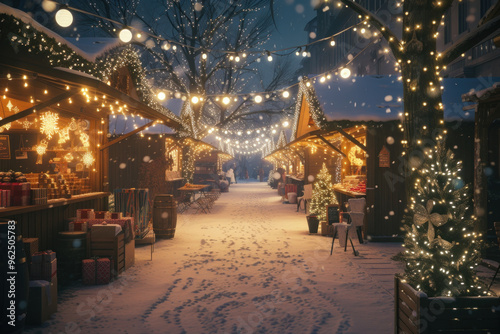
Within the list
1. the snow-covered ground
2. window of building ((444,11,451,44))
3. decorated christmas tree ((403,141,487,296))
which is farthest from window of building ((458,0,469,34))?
decorated christmas tree ((403,141,487,296))

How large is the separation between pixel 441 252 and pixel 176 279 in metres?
4.25

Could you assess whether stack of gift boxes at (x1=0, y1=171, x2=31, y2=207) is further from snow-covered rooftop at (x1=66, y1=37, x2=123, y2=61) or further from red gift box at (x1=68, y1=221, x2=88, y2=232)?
snow-covered rooftop at (x1=66, y1=37, x2=123, y2=61)

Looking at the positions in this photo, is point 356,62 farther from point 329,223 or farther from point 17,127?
point 17,127

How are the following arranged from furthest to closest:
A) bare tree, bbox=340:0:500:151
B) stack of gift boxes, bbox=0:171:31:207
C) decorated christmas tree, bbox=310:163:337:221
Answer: decorated christmas tree, bbox=310:163:337:221
bare tree, bbox=340:0:500:151
stack of gift boxes, bbox=0:171:31:207

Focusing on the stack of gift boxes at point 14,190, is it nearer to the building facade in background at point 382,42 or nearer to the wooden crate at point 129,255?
the wooden crate at point 129,255

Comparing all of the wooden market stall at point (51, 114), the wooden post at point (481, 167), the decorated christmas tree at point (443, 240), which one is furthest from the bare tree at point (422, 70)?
the wooden market stall at point (51, 114)

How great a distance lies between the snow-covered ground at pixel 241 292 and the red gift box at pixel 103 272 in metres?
0.17

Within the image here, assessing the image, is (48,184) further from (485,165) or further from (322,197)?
(485,165)

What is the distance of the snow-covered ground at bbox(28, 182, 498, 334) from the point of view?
15.5 feet

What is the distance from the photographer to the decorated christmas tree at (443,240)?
3.81 m

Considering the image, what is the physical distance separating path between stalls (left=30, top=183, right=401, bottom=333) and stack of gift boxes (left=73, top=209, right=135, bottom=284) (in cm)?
23

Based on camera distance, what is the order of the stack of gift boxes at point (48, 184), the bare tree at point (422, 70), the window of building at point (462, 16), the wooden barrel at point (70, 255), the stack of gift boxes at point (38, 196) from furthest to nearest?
the window of building at point (462, 16) < the stack of gift boxes at point (48, 184) < the bare tree at point (422, 70) < the wooden barrel at point (70, 255) < the stack of gift boxes at point (38, 196)

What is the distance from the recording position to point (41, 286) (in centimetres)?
474

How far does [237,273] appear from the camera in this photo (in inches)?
275
